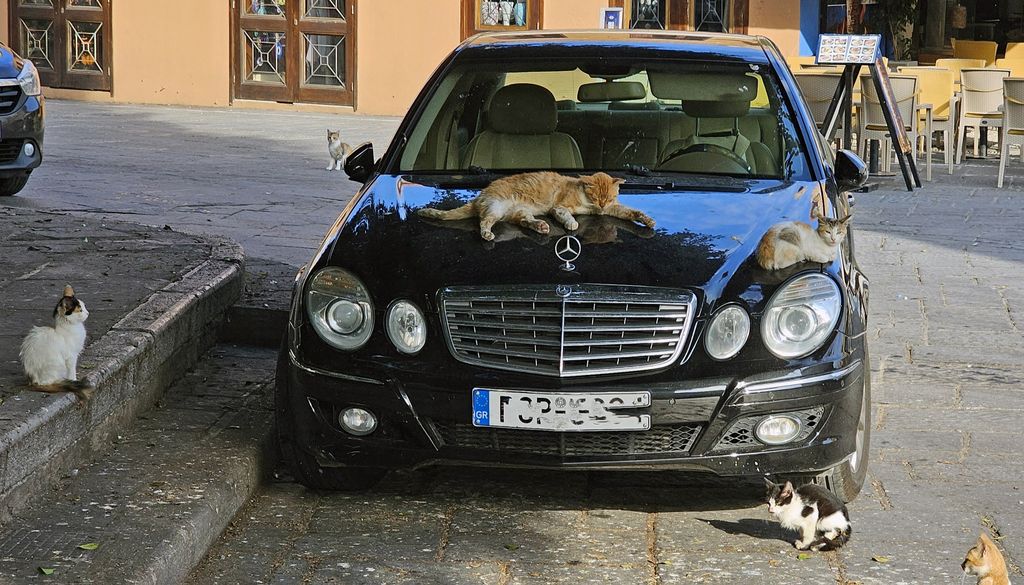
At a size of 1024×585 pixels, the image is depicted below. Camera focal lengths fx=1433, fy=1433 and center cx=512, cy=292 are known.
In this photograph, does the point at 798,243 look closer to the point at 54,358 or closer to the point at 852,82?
the point at 54,358

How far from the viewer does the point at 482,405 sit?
406 cm

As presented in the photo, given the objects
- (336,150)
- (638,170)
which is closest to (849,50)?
(336,150)

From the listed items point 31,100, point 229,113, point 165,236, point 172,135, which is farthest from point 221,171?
point 229,113

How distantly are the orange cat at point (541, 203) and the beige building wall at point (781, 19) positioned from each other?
49.0ft

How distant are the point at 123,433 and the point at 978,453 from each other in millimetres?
3007

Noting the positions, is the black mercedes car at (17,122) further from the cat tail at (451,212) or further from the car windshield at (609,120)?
the cat tail at (451,212)

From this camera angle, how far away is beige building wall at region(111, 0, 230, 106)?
20.3 meters

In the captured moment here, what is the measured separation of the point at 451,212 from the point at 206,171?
345 inches

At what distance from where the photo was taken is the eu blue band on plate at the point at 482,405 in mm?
4055

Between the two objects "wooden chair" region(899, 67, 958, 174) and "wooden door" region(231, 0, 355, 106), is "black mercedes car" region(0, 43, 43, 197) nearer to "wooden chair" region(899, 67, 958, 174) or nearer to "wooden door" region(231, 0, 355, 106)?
"wooden chair" region(899, 67, 958, 174)

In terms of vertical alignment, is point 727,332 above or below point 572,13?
below

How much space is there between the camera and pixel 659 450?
4078mm

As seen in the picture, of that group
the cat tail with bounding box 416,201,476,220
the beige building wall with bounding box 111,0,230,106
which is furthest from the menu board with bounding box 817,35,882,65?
the beige building wall with bounding box 111,0,230,106

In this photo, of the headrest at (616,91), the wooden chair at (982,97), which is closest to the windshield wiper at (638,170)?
the headrest at (616,91)
